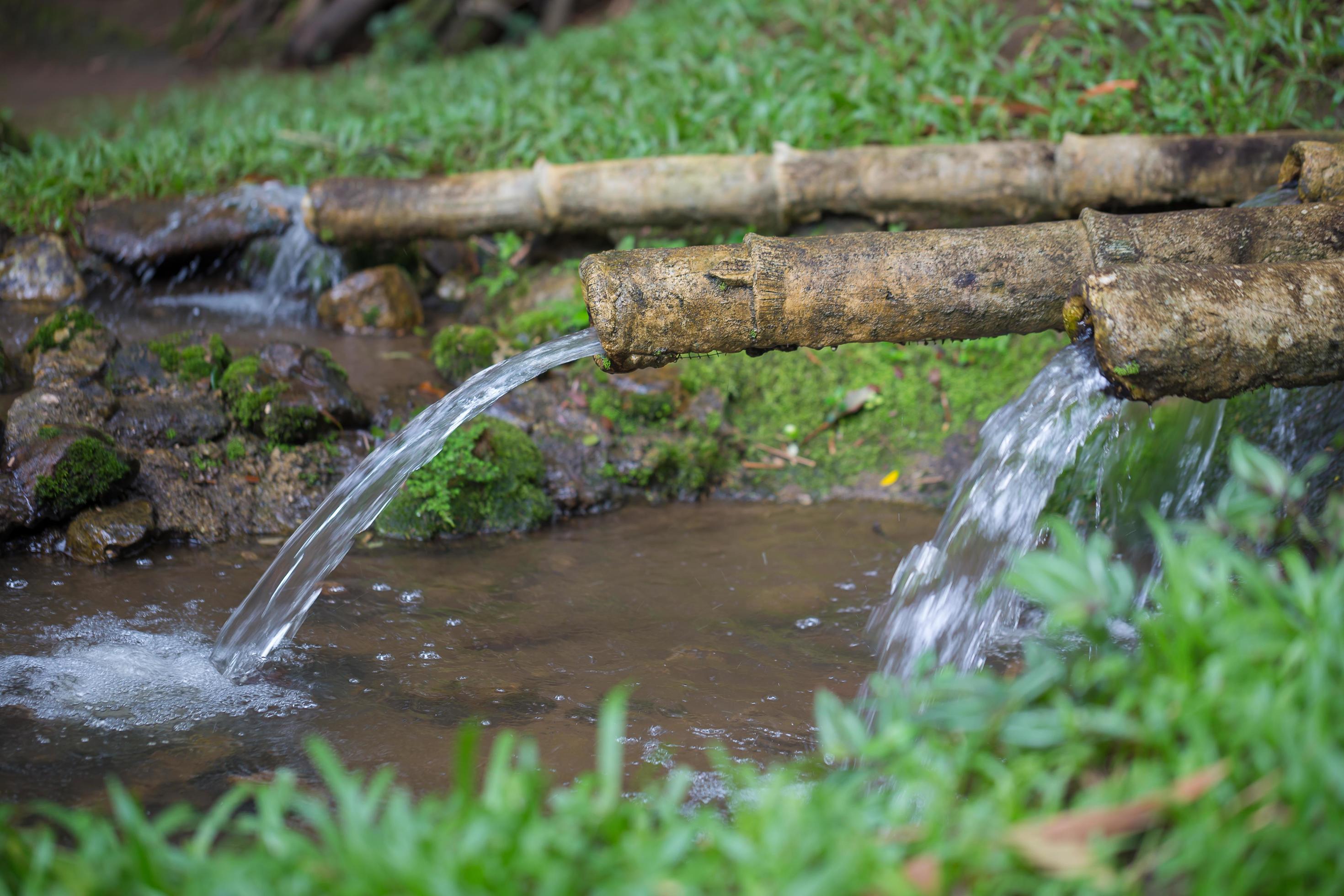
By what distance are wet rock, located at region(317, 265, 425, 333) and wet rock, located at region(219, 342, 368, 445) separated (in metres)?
1.06

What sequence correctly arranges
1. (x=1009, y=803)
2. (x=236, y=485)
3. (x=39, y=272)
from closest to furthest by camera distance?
(x=1009, y=803) → (x=236, y=485) → (x=39, y=272)

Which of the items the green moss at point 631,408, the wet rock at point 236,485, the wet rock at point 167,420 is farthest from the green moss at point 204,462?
the green moss at point 631,408

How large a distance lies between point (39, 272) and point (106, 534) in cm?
256

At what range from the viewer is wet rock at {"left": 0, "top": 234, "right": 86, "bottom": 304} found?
5348 mm

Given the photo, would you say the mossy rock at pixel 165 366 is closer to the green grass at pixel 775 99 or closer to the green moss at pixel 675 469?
the green grass at pixel 775 99

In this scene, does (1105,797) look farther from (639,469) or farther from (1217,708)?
(639,469)

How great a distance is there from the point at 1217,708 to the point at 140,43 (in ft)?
50.3

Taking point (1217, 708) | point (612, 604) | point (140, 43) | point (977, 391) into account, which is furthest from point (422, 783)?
point (140, 43)

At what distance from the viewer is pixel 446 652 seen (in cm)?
326

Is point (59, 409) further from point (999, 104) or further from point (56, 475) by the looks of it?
point (999, 104)

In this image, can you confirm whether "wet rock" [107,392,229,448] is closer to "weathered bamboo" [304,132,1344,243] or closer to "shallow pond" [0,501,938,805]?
"shallow pond" [0,501,938,805]

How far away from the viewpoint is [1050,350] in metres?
4.82

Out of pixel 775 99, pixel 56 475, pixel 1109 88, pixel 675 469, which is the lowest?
pixel 675 469

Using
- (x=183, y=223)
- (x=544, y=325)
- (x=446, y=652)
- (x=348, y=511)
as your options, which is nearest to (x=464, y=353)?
(x=544, y=325)
